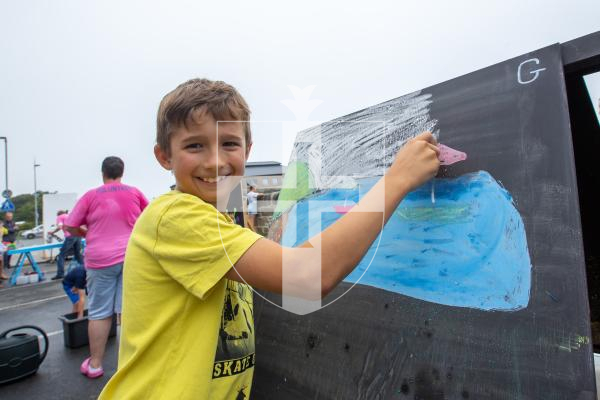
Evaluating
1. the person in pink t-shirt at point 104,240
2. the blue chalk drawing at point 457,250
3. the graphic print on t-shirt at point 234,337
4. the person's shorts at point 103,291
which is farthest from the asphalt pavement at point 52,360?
the blue chalk drawing at point 457,250

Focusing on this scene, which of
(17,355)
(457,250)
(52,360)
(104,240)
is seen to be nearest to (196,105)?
(457,250)

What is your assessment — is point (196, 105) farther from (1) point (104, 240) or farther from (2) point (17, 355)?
(2) point (17, 355)

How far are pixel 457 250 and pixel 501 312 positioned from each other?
0.19 metres

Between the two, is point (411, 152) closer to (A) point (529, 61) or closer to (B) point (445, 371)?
(A) point (529, 61)

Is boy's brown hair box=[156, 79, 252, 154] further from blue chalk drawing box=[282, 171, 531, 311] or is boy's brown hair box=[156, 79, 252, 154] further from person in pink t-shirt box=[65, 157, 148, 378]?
person in pink t-shirt box=[65, 157, 148, 378]

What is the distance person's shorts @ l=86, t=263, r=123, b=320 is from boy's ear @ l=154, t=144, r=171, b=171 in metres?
2.17

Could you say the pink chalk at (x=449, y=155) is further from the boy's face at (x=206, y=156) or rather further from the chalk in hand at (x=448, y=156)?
the boy's face at (x=206, y=156)

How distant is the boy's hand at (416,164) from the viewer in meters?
0.96

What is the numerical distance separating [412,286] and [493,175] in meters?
0.38

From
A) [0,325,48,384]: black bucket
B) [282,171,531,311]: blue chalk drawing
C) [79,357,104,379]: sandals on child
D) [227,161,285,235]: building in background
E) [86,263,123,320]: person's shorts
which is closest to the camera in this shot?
[282,171,531,311]: blue chalk drawing

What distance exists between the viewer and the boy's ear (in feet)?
3.74

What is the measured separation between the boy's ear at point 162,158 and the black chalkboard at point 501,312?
2.39ft

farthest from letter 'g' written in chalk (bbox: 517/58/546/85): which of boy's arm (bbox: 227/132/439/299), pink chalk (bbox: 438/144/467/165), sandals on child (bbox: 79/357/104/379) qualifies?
sandals on child (bbox: 79/357/104/379)

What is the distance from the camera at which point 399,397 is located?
3.34ft
